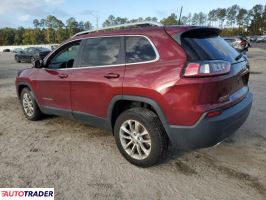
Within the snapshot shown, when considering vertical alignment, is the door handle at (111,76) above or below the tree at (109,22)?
below

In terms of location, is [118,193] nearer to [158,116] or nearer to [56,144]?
[158,116]

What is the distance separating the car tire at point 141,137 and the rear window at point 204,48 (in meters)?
0.90

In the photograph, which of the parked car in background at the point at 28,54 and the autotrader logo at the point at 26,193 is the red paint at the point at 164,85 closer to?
the autotrader logo at the point at 26,193

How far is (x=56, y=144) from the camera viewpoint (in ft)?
15.5

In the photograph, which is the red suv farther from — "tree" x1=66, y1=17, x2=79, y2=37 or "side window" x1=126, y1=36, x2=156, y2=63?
"tree" x1=66, y1=17, x2=79, y2=37

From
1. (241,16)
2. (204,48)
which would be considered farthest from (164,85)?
(241,16)

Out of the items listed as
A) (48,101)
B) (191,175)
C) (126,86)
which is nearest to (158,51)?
(126,86)

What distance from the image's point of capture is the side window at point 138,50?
3.66m

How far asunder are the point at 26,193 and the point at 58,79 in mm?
2135

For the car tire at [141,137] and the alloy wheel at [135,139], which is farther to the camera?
the alloy wheel at [135,139]

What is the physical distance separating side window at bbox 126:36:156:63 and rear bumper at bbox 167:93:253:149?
929 millimetres

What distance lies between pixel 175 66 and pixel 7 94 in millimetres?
7303

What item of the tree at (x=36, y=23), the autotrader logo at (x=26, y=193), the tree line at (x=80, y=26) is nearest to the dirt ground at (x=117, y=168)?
the autotrader logo at (x=26, y=193)

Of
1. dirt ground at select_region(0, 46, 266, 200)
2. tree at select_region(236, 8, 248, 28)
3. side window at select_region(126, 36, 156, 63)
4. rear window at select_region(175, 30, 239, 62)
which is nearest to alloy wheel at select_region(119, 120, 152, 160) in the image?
dirt ground at select_region(0, 46, 266, 200)
